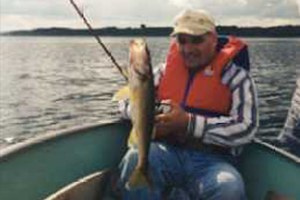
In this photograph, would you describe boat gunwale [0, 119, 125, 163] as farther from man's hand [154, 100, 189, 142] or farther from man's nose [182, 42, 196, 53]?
man's nose [182, 42, 196, 53]

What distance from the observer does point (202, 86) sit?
5852mm

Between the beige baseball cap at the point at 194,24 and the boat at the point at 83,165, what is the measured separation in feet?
3.74

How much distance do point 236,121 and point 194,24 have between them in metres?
0.93

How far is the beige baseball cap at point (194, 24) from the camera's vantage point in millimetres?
5676

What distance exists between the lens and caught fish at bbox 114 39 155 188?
4617 mm

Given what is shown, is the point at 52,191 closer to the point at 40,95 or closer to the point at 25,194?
the point at 25,194

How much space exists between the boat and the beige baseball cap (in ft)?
3.74

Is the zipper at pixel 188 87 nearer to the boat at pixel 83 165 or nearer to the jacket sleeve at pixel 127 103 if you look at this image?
the jacket sleeve at pixel 127 103

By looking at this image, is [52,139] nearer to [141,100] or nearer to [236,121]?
[141,100]

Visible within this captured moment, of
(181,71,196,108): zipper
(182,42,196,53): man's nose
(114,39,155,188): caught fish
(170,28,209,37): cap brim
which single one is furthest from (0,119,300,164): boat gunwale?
(170,28,209,37): cap brim

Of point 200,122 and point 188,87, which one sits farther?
point 188,87

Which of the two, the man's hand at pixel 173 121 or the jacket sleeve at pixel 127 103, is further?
the jacket sleeve at pixel 127 103

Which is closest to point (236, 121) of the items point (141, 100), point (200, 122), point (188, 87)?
point (200, 122)

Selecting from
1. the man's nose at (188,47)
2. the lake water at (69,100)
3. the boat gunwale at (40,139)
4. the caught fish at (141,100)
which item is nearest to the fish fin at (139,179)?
the caught fish at (141,100)
